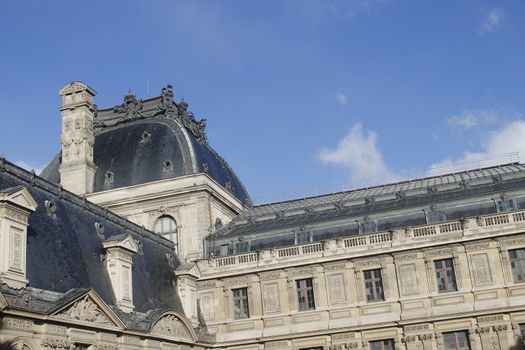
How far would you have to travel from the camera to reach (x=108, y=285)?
30.0m

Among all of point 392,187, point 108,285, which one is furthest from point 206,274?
point 392,187

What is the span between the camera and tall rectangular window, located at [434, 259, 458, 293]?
34844mm

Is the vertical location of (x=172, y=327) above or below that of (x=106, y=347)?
above

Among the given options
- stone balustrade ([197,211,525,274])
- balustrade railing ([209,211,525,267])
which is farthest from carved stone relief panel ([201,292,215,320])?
balustrade railing ([209,211,525,267])

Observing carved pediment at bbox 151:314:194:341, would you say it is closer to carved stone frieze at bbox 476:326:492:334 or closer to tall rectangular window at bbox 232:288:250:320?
tall rectangular window at bbox 232:288:250:320

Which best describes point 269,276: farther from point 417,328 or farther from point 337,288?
point 417,328

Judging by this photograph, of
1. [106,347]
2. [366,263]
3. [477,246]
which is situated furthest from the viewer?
[366,263]

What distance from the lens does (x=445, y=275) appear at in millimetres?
35000

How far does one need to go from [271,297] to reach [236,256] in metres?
2.98

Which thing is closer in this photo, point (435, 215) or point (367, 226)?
point (435, 215)

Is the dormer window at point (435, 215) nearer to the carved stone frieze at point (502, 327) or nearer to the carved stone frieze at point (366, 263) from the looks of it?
the carved stone frieze at point (366, 263)

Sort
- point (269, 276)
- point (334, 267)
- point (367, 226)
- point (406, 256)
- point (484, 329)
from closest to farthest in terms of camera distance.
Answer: point (484, 329), point (406, 256), point (334, 267), point (269, 276), point (367, 226)

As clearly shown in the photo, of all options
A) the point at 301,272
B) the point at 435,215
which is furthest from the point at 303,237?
the point at 435,215

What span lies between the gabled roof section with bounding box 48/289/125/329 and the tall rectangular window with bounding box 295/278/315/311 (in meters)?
11.3
